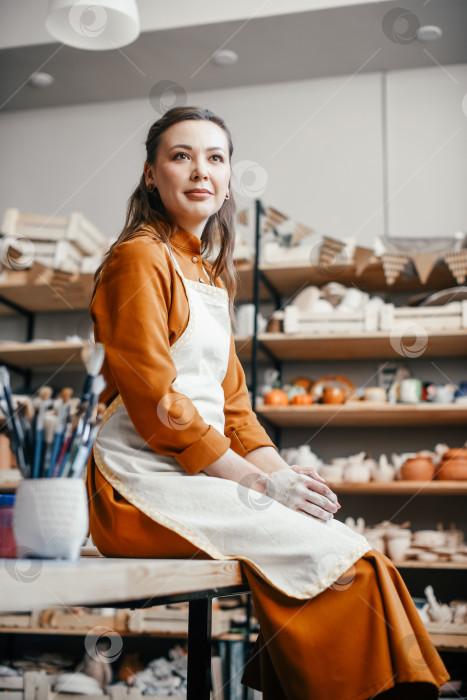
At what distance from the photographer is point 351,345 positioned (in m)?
3.38

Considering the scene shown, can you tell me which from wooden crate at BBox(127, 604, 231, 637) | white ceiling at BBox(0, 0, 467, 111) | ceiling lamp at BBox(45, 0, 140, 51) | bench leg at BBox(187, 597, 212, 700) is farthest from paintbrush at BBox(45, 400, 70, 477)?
white ceiling at BBox(0, 0, 467, 111)

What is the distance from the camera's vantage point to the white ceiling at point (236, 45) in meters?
3.59

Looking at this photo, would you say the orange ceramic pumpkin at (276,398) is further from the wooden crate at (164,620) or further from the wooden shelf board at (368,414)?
the wooden crate at (164,620)

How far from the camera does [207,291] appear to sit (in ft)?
4.22

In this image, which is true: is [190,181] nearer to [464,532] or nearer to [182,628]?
[182,628]

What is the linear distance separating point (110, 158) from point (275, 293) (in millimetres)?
1390

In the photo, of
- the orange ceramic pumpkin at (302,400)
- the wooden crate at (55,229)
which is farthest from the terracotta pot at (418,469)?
the wooden crate at (55,229)

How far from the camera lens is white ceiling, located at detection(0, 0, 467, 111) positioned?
359 cm

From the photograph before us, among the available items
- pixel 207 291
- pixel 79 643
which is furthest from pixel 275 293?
pixel 207 291

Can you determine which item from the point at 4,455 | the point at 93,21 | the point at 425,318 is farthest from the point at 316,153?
the point at 4,455

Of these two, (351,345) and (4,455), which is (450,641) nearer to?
(351,345)

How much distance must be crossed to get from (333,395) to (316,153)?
4.87 feet

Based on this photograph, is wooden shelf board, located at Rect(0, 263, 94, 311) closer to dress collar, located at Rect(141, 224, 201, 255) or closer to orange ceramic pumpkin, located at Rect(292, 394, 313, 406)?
orange ceramic pumpkin, located at Rect(292, 394, 313, 406)

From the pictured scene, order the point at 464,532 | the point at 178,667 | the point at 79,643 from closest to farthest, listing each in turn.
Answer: the point at 178,667 → the point at 464,532 → the point at 79,643
